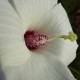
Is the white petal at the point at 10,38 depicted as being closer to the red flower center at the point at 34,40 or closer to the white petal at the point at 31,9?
the white petal at the point at 31,9

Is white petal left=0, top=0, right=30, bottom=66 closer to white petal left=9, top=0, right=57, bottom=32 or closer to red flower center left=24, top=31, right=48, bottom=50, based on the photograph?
white petal left=9, top=0, right=57, bottom=32

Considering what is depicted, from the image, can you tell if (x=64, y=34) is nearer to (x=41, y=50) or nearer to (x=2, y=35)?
(x=41, y=50)

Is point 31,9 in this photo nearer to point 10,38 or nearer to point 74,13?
point 10,38

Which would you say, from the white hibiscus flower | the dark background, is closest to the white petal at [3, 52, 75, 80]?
the white hibiscus flower

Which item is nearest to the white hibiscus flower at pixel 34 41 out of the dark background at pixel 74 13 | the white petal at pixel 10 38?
the white petal at pixel 10 38

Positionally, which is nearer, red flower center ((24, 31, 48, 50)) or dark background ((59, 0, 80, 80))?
red flower center ((24, 31, 48, 50))

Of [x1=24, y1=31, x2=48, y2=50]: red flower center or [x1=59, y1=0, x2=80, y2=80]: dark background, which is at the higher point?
[x1=24, y1=31, x2=48, y2=50]: red flower center
